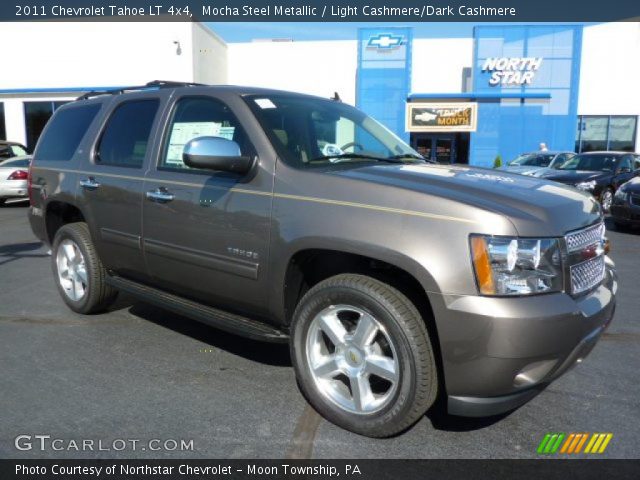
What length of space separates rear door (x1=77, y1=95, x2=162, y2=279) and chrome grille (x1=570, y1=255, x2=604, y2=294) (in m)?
2.83

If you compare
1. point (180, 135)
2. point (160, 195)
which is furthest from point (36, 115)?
point (160, 195)

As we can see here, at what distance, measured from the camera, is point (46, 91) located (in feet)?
83.5

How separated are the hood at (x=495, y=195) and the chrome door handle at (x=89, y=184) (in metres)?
2.23

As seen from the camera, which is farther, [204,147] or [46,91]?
[46,91]

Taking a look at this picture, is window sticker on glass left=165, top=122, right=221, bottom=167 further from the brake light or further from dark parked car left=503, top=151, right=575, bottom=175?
dark parked car left=503, top=151, right=575, bottom=175

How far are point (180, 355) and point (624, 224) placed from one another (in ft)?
31.4

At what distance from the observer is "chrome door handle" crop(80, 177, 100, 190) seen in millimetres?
4293

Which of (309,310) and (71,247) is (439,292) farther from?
(71,247)

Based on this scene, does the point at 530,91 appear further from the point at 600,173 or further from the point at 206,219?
the point at 206,219

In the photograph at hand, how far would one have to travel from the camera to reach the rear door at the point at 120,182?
13.0 feet

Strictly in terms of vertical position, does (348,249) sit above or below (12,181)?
above

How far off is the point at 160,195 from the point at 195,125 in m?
0.54

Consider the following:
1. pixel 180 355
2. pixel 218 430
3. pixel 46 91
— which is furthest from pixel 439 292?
pixel 46 91

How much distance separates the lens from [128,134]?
422 centimetres
